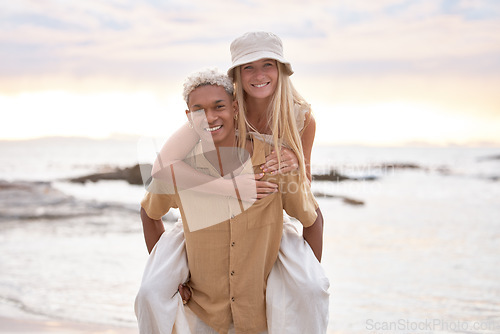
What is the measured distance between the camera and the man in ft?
9.02

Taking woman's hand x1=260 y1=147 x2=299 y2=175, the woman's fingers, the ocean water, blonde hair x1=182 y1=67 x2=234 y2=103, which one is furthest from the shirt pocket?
the ocean water

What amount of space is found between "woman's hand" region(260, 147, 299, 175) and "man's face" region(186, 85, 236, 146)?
0.26 m

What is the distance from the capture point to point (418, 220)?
10.2 meters

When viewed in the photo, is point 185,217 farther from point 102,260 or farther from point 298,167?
point 102,260

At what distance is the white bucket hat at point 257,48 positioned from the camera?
9.89 ft

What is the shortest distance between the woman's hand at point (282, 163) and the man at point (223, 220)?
0.03 m

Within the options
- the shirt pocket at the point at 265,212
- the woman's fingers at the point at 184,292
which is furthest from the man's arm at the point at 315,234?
the woman's fingers at the point at 184,292

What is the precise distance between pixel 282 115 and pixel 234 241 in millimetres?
762

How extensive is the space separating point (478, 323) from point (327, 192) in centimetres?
1082

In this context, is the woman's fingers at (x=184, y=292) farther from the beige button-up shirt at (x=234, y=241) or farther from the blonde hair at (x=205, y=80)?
the blonde hair at (x=205, y=80)

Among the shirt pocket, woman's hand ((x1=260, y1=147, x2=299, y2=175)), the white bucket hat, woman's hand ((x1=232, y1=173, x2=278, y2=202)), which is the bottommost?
the shirt pocket

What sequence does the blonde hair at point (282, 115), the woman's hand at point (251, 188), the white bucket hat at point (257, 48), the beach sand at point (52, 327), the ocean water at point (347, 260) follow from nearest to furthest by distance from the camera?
1. the woman's hand at point (251, 188)
2. the blonde hair at point (282, 115)
3. the white bucket hat at point (257, 48)
4. the beach sand at point (52, 327)
5. the ocean water at point (347, 260)

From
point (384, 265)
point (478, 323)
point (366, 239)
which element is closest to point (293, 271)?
point (478, 323)

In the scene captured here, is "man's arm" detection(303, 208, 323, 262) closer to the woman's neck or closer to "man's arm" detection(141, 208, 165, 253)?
the woman's neck
